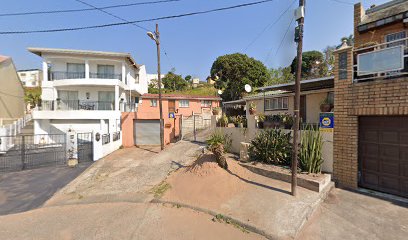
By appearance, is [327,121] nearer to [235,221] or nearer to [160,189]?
[235,221]

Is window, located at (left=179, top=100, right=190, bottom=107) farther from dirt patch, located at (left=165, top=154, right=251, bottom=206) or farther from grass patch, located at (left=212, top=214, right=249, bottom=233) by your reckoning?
grass patch, located at (left=212, top=214, right=249, bottom=233)

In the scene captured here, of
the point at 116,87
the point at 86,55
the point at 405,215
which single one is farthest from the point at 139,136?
the point at 405,215

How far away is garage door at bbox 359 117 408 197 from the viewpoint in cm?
536

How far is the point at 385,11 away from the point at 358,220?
9.66 meters

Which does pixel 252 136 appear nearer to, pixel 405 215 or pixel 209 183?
pixel 209 183

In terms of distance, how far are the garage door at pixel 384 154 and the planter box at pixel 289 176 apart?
3.74 feet

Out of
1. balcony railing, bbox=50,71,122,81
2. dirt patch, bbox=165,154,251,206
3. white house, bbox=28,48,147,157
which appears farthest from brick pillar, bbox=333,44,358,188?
balcony railing, bbox=50,71,122,81

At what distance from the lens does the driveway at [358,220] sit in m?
4.10

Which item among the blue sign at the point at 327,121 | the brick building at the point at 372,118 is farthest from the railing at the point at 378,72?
the blue sign at the point at 327,121

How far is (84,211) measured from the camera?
18.6 feet

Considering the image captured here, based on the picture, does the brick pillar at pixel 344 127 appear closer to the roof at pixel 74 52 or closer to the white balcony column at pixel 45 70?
the roof at pixel 74 52

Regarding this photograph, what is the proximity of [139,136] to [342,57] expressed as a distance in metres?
15.5

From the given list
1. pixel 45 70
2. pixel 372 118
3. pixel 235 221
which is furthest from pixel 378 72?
pixel 45 70

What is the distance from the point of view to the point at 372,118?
5871 millimetres
